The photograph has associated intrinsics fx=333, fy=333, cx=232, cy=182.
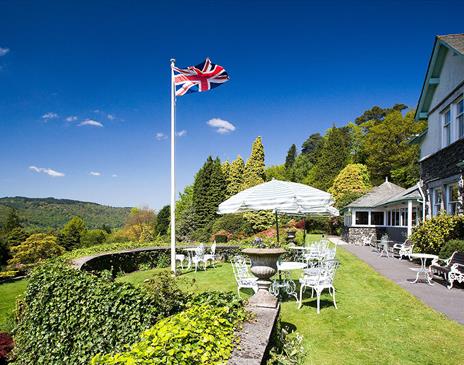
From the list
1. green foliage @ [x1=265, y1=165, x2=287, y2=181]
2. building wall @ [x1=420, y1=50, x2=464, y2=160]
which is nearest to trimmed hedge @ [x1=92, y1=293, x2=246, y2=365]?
building wall @ [x1=420, y1=50, x2=464, y2=160]

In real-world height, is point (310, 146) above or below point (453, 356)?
above

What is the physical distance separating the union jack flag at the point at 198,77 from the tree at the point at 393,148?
3729 centimetres

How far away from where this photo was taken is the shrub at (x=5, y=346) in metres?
6.18

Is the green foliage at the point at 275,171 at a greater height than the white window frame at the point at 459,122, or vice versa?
the green foliage at the point at 275,171

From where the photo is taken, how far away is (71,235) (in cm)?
5056

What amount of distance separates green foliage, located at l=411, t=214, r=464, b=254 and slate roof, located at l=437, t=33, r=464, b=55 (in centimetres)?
602

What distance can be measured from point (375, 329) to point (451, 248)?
6712 mm

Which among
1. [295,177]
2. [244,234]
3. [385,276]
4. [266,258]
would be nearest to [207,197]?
[244,234]

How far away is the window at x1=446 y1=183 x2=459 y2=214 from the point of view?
13.4 metres

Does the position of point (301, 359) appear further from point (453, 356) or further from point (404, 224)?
point (404, 224)

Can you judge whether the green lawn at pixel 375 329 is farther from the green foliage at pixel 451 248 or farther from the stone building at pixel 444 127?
the stone building at pixel 444 127

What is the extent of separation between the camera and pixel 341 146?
48906 millimetres

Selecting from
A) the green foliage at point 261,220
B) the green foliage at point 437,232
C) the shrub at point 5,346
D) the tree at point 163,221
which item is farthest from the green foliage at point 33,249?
the green foliage at point 437,232

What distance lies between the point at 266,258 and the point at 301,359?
4.96ft
